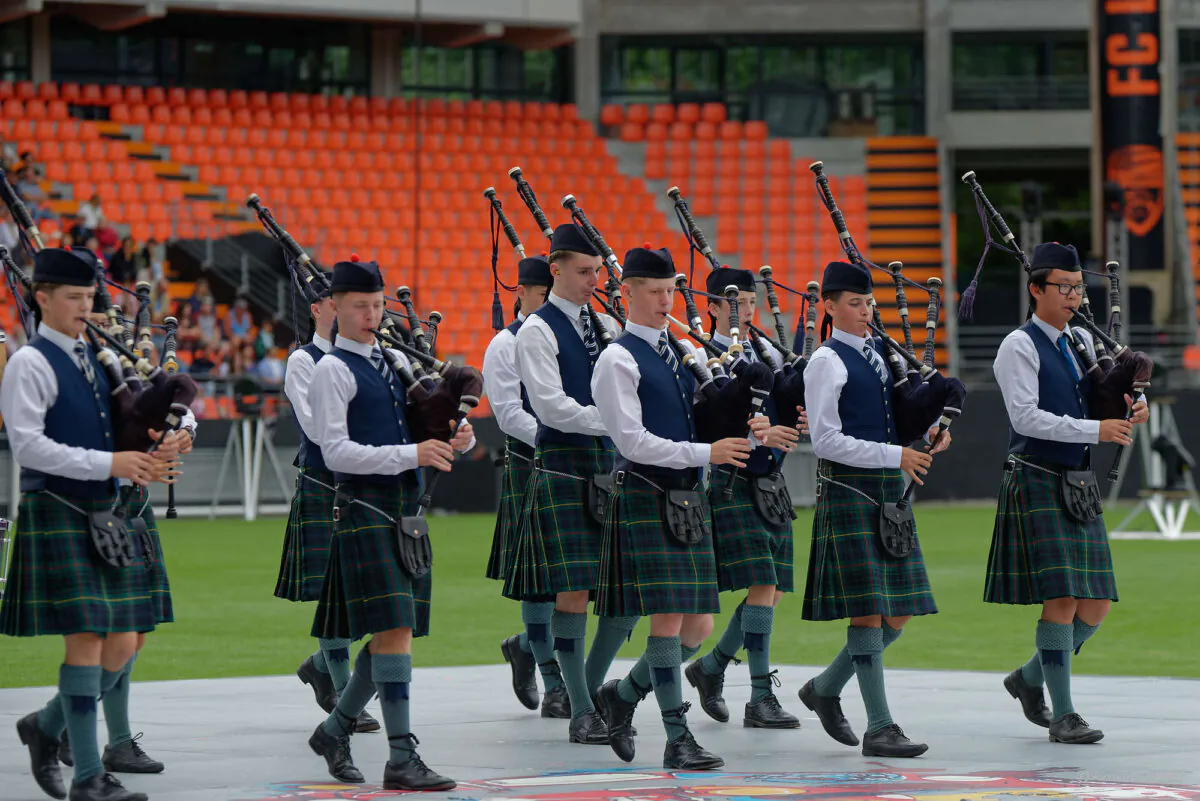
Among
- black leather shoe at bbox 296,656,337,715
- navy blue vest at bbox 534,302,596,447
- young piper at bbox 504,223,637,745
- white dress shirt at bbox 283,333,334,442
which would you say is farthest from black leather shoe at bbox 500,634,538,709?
white dress shirt at bbox 283,333,334,442

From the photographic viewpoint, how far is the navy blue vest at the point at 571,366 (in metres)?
6.79

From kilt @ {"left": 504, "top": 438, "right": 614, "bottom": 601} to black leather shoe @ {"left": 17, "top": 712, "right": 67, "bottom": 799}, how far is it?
6.16 ft

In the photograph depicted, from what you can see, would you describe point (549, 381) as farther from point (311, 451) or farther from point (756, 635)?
point (756, 635)

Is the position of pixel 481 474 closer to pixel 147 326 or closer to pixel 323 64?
pixel 323 64

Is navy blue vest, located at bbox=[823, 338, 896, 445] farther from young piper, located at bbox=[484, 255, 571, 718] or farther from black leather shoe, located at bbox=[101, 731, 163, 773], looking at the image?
black leather shoe, located at bbox=[101, 731, 163, 773]

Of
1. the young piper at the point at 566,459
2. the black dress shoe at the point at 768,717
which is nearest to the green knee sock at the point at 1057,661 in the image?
the black dress shoe at the point at 768,717

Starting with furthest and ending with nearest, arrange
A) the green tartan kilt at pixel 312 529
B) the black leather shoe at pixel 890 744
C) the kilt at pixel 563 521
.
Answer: the green tartan kilt at pixel 312 529
the kilt at pixel 563 521
the black leather shoe at pixel 890 744

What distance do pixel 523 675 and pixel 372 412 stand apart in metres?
1.95

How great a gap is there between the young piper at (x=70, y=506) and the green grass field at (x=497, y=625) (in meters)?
2.95

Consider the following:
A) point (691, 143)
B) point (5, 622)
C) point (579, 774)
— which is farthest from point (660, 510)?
point (691, 143)

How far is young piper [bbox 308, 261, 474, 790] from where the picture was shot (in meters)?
5.60

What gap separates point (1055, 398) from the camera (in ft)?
21.7

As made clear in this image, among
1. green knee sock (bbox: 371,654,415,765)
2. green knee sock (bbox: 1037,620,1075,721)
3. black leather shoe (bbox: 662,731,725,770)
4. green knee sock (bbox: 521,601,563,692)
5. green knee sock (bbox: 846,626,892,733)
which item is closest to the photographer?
green knee sock (bbox: 371,654,415,765)

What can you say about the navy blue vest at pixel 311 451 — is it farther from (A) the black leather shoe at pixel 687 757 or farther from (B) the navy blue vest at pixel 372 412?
(A) the black leather shoe at pixel 687 757
